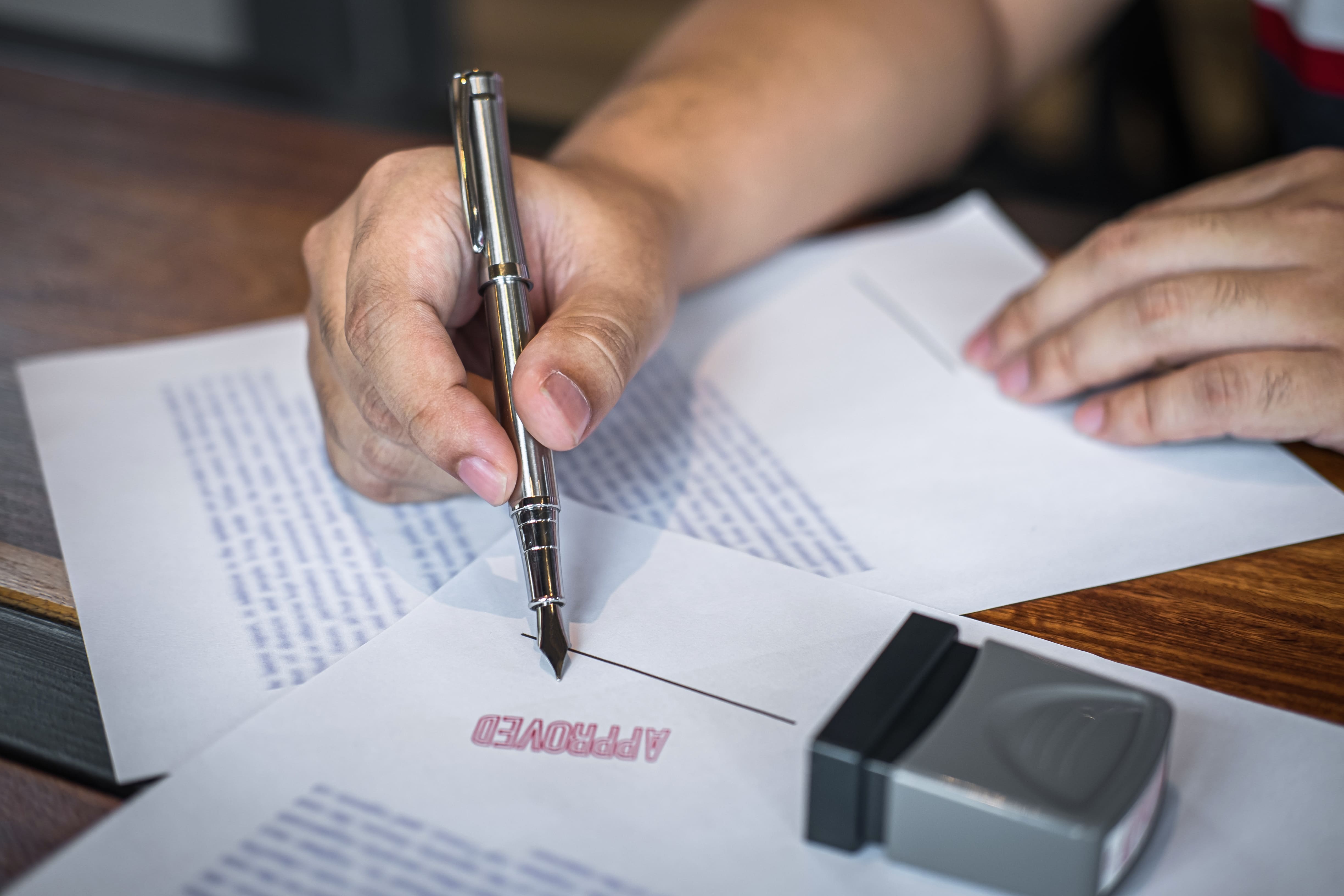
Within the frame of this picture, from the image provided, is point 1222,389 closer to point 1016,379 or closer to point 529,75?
point 1016,379

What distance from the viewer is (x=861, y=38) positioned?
0.80 meters

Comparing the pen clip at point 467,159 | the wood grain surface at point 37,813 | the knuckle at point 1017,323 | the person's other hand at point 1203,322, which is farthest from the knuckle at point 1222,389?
the wood grain surface at point 37,813

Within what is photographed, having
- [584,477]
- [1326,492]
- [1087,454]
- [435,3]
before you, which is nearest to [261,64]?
[435,3]

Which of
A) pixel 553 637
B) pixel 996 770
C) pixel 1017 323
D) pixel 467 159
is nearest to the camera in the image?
pixel 996 770

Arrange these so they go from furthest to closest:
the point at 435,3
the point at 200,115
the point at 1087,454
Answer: the point at 435,3
the point at 200,115
the point at 1087,454

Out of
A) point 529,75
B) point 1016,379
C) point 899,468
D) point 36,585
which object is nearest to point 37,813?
point 36,585

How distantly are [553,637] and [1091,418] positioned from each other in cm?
33

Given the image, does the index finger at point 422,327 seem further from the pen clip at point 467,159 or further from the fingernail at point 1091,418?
the fingernail at point 1091,418

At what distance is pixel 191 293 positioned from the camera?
0.73 metres

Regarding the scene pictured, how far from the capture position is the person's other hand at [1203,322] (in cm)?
56

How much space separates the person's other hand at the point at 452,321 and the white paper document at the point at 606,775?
8 centimetres

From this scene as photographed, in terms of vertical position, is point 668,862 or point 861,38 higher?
point 861,38

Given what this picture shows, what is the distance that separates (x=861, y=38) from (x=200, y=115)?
0.57 metres

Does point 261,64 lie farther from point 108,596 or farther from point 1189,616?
point 1189,616
